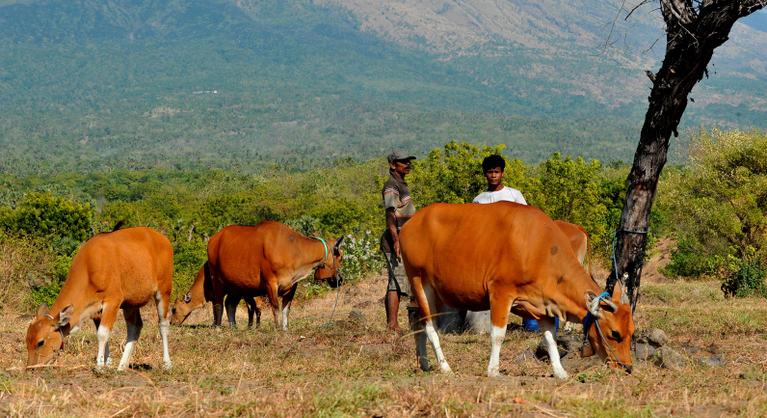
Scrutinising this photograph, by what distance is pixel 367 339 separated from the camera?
12.7m

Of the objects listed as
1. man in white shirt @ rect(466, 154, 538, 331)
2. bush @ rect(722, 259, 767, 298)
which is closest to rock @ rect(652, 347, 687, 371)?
man in white shirt @ rect(466, 154, 538, 331)

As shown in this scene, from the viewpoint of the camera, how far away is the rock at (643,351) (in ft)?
34.6

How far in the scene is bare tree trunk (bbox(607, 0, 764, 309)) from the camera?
1100cm

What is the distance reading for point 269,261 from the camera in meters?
15.8

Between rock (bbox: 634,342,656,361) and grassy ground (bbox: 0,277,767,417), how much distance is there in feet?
1.26

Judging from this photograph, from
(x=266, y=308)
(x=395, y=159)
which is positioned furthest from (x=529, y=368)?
(x=266, y=308)

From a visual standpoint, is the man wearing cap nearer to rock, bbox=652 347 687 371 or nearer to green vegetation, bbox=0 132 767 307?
rock, bbox=652 347 687 371

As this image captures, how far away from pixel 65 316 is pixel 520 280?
14.8ft

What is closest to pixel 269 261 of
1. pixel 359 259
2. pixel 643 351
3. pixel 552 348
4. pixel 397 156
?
pixel 397 156

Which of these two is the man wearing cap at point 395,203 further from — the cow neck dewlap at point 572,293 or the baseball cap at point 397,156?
the cow neck dewlap at point 572,293

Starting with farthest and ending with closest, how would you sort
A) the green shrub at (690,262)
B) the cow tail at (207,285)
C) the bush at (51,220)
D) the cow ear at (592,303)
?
the bush at (51,220)
the green shrub at (690,262)
the cow tail at (207,285)
the cow ear at (592,303)

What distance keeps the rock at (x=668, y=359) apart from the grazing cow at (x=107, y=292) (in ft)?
16.8

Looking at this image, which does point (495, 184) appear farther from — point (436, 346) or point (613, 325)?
point (613, 325)

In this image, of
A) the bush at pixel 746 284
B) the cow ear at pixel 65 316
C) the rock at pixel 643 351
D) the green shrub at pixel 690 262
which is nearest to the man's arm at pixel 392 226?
the rock at pixel 643 351
